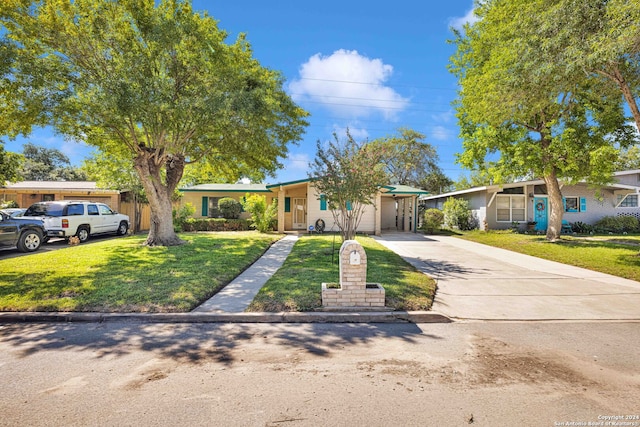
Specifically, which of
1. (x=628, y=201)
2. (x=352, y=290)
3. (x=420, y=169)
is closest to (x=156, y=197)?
(x=352, y=290)

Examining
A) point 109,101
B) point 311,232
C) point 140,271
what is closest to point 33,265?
→ point 140,271

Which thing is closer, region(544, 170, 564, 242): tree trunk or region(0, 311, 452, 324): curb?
region(0, 311, 452, 324): curb

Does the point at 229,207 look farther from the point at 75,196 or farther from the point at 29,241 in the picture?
the point at 29,241

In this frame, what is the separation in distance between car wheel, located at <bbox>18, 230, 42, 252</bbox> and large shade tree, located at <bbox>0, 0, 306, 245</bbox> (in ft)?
11.5

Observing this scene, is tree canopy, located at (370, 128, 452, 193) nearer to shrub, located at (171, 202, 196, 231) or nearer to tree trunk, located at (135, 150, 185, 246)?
shrub, located at (171, 202, 196, 231)

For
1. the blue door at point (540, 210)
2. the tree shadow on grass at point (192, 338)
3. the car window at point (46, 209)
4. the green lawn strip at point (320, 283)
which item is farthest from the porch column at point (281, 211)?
the blue door at point (540, 210)

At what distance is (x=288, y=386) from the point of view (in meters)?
2.93

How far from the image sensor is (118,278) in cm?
664

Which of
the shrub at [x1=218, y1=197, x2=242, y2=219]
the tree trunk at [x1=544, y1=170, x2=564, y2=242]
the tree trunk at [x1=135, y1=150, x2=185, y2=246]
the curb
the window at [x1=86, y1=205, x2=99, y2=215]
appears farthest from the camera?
the shrub at [x1=218, y1=197, x2=242, y2=219]

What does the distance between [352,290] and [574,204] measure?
70.9 ft

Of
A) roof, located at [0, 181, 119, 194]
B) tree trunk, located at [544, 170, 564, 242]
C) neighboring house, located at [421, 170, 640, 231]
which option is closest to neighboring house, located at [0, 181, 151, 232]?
roof, located at [0, 181, 119, 194]

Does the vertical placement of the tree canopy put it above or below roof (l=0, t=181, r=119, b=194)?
above

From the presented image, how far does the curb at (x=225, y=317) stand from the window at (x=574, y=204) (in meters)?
20.4

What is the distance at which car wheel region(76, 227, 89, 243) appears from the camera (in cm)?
1301
